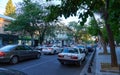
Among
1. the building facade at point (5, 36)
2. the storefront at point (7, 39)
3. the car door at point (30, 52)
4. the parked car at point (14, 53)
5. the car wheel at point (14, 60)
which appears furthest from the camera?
the building facade at point (5, 36)

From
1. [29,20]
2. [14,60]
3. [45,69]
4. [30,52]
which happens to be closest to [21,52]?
[14,60]

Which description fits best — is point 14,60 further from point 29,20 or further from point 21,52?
point 29,20

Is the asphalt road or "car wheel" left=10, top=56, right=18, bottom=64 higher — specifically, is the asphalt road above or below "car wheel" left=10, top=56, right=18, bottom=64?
below

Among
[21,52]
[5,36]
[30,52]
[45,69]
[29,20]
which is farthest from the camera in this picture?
[5,36]

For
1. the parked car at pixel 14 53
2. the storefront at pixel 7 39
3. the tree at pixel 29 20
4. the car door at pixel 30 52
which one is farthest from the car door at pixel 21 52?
the storefront at pixel 7 39

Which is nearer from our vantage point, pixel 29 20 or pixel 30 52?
pixel 30 52

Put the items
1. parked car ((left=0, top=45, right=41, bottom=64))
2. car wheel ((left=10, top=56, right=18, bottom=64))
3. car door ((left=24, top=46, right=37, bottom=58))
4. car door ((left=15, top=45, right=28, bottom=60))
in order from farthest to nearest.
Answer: car door ((left=24, top=46, right=37, bottom=58))
car door ((left=15, top=45, right=28, bottom=60))
car wheel ((left=10, top=56, right=18, bottom=64))
parked car ((left=0, top=45, right=41, bottom=64))

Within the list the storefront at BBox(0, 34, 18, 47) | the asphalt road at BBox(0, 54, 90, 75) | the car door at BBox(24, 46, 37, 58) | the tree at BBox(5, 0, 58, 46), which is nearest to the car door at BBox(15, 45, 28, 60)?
the car door at BBox(24, 46, 37, 58)

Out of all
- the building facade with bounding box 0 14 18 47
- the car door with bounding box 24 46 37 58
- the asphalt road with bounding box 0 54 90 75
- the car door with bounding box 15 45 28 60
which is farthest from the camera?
the building facade with bounding box 0 14 18 47

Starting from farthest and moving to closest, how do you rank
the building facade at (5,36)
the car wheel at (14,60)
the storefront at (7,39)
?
1. the building facade at (5,36)
2. the storefront at (7,39)
3. the car wheel at (14,60)

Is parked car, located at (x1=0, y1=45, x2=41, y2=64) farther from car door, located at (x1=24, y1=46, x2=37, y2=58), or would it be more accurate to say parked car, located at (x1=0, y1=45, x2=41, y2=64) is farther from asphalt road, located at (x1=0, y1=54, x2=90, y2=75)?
asphalt road, located at (x1=0, y1=54, x2=90, y2=75)

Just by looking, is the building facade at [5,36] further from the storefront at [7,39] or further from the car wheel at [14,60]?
the car wheel at [14,60]

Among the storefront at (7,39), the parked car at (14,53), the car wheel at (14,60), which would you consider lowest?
the car wheel at (14,60)

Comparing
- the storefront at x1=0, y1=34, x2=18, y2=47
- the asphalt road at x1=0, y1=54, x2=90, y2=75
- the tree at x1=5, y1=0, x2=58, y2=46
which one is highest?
the tree at x1=5, y1=0, x2=58, y2=46
